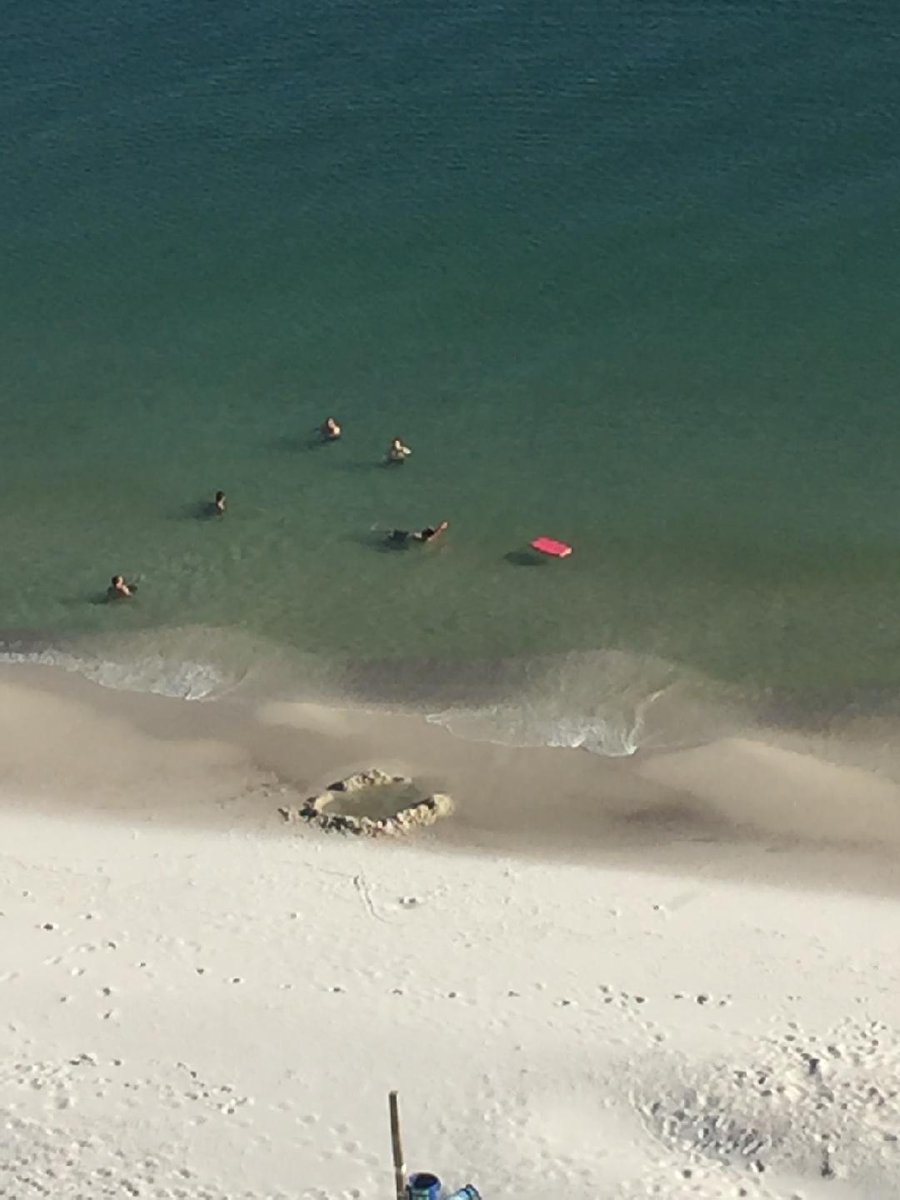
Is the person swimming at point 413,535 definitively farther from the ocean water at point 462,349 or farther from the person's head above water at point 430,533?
the ocean water at point 462,349

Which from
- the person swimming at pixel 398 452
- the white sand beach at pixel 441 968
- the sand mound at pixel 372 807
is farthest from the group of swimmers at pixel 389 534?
the sand mound at pixel 372 807

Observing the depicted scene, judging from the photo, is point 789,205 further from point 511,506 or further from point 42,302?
point 42,302

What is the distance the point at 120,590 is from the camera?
37438 mm

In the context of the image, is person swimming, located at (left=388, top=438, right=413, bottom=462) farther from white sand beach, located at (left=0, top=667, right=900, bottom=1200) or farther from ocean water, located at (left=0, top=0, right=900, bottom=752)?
white sand beach, located at (left=0, top=667, right=900, bottom=1200)

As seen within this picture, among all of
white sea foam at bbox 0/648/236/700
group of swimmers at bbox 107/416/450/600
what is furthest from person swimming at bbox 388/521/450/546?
white sea foam at bbox 0/648/236/700

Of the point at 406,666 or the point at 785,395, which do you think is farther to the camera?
the point at 785,395

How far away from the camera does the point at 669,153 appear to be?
51.7 metres

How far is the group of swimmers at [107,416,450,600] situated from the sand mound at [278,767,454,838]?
27.2 ft

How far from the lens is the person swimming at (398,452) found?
41.2 metres

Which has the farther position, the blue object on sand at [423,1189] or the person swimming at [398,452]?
the person swimming at [398,452]

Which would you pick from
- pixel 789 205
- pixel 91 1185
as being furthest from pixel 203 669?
pixel 789 205

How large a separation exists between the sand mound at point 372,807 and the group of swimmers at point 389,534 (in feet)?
27.2

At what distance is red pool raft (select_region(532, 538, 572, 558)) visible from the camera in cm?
3800

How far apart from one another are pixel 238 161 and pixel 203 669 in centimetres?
2373
